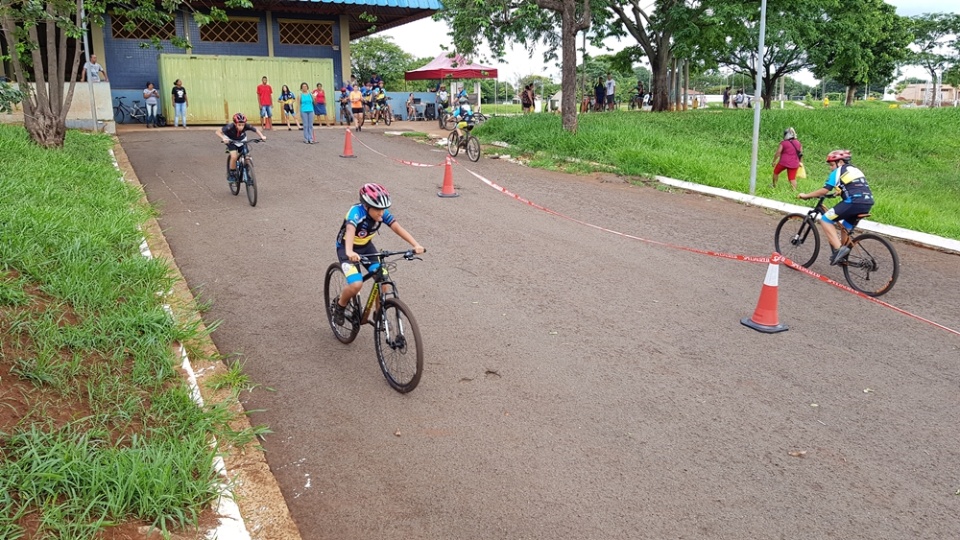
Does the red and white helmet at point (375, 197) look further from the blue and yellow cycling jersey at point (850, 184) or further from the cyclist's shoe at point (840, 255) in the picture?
the blue and yellow cycling jersey at point (850, 184)

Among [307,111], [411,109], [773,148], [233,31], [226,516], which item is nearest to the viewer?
[226,516]

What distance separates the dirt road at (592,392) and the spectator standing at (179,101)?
51.9 ft

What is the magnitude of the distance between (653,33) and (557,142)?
55.6 ft

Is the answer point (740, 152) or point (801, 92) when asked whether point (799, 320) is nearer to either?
point (740, 152)

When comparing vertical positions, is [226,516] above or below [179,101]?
below

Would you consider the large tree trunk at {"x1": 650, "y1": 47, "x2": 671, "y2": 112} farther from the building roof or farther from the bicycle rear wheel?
the bicycle rear wheel

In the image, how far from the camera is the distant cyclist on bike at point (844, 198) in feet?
27.7

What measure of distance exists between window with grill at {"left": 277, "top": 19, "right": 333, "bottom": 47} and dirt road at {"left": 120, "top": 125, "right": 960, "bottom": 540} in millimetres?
22168

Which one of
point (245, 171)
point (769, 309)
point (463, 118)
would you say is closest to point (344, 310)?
point (769, 309)

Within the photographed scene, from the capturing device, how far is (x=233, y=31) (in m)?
29.2

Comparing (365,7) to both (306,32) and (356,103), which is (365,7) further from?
(356,103)

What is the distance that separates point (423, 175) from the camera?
1554 centimetres

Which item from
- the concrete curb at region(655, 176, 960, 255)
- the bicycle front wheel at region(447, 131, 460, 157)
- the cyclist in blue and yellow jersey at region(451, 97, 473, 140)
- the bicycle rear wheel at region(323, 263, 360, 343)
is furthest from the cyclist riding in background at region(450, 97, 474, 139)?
the bicycle rear wheel at region(323, 263, 360, 343)

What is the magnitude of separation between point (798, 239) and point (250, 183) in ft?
27.7
